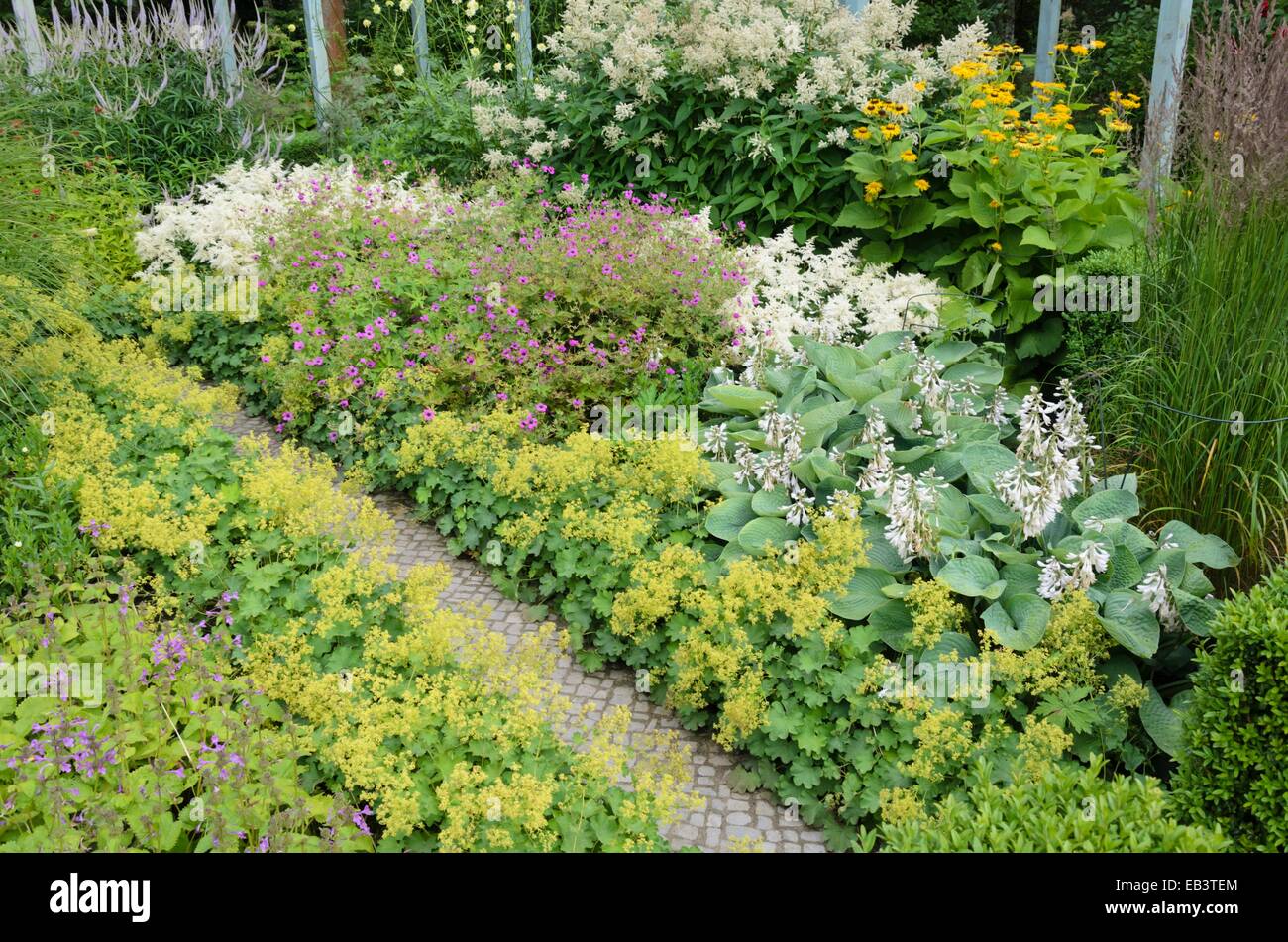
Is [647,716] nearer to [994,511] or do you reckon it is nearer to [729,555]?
[729,555]

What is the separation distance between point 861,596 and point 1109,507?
36.7 inches

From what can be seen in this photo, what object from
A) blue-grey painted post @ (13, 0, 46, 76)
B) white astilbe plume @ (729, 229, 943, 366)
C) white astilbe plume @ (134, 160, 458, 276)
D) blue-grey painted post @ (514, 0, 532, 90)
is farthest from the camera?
blue-grey painted post @ (514, 0, 532, 90)

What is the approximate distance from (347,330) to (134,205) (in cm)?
317

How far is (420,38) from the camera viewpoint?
10.4m

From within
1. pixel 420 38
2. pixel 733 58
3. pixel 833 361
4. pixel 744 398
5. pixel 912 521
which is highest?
pixel 420 38

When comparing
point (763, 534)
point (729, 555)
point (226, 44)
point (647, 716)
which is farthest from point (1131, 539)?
point (226, 44)

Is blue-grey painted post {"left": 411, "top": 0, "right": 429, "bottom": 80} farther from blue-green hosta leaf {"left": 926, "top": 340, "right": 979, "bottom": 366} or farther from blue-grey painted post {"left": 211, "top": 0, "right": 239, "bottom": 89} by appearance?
blue-green hosta leaf {"left": 926, "top": 340, "right": 979, "bottom": 366}

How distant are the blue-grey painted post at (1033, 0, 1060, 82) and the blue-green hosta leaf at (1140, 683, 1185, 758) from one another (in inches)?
235

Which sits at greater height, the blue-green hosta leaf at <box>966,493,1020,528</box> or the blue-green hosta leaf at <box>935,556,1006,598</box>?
the blue-green hosta leaf at <box>966,493,1020,528</box>

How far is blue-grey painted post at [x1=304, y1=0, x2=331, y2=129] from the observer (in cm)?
1026

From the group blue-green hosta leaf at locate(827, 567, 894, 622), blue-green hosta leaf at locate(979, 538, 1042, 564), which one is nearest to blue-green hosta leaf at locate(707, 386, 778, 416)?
blue-green hosta leaf at locate(827, 567, 894, 622)

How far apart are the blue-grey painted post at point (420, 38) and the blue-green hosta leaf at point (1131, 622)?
9.04 meters

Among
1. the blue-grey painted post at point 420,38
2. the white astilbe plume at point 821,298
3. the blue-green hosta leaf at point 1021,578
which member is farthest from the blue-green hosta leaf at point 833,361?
the blue-grey painted post at point 420,38
